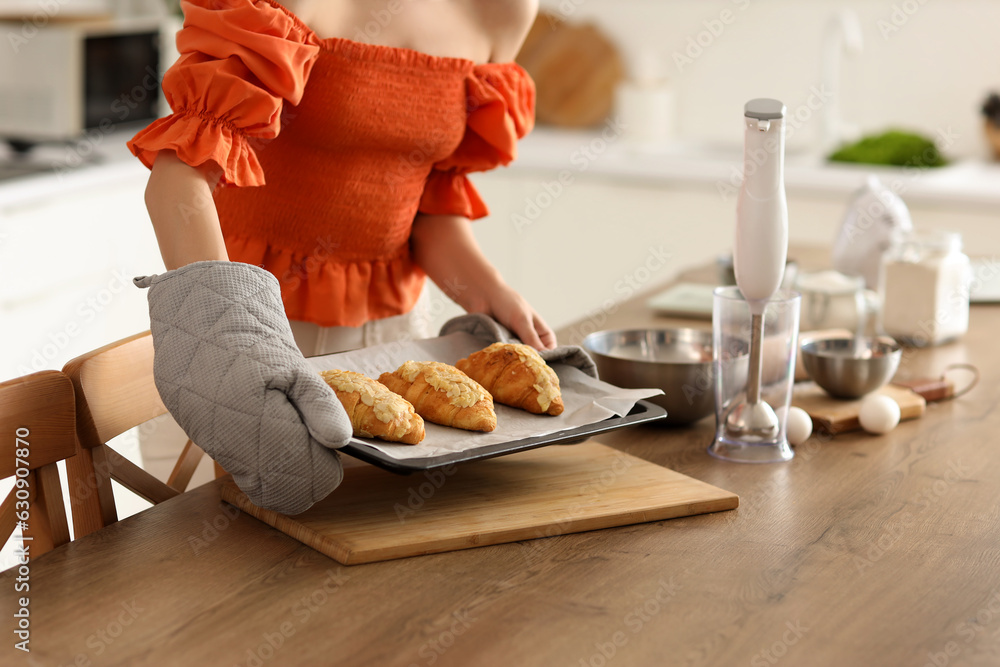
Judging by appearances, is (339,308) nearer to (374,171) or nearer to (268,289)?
(374,171)

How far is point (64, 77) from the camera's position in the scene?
8.46 ft

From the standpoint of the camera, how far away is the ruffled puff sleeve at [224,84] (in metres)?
0.91

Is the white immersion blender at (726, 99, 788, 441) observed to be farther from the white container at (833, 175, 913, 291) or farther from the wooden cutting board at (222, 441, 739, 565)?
the white container at (833, 175, 913, 291)

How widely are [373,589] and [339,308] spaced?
1.80 feet

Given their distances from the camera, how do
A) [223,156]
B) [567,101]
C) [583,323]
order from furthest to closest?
[567,101] → [583,323] → [223,156]

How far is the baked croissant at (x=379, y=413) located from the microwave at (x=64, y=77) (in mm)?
2084

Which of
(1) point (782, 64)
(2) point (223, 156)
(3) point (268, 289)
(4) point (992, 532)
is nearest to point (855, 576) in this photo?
(4) point (992, 532)

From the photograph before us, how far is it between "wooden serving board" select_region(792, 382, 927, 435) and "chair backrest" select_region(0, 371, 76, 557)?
2.41 ft

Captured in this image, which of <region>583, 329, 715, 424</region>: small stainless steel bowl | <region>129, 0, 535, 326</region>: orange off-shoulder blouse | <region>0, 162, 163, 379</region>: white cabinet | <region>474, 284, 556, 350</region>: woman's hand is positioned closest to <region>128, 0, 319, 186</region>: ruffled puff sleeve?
<region>129, 0, 535, 326</region>: orange off-shoulder blouse

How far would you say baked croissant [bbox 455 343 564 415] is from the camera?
887mm

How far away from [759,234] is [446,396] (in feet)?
1.09

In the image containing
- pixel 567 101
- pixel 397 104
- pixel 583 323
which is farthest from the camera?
pixel 567 101

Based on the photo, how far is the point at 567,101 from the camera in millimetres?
3521

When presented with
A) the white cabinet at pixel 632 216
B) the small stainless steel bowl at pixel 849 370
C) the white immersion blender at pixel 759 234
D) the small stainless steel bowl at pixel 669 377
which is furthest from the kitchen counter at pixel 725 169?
the white immersion blender at pixel 759 234
